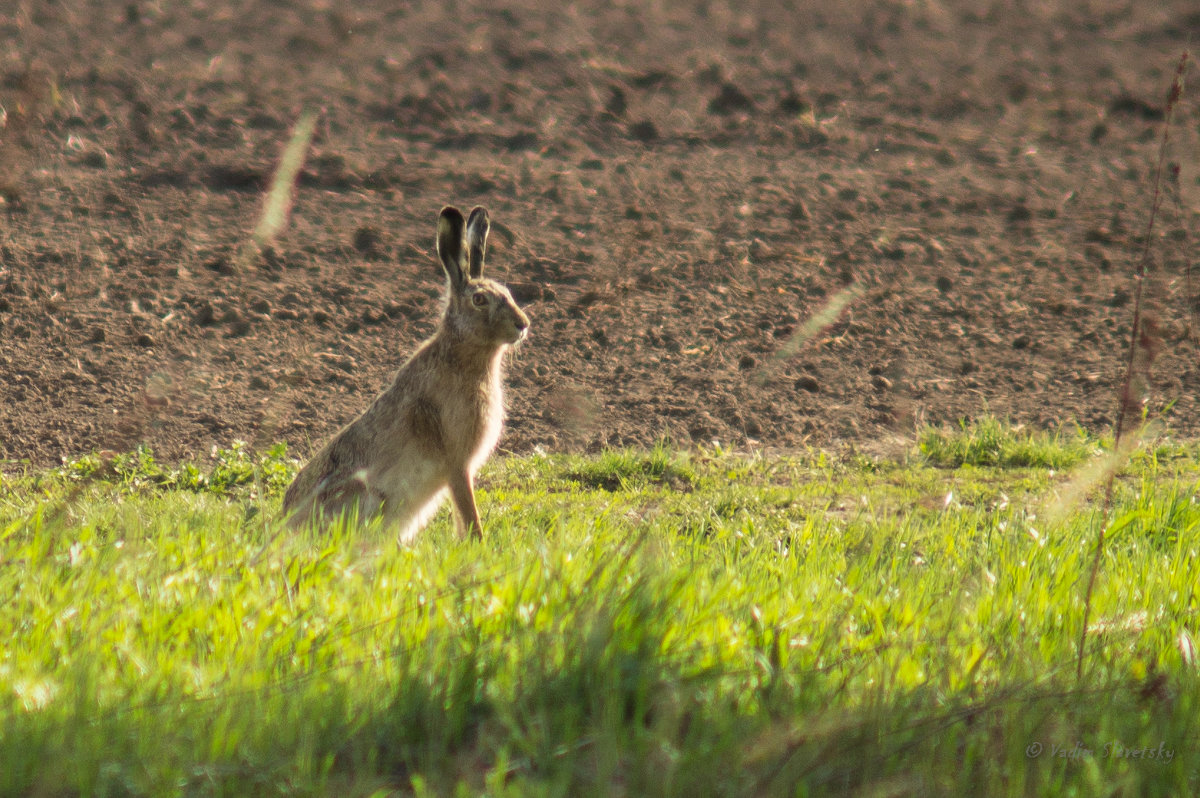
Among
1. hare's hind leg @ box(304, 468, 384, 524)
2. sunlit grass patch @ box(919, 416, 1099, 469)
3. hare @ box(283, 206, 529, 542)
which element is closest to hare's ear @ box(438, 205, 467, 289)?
hare @ box(283, 206, 529, 542)

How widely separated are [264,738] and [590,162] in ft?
28.3

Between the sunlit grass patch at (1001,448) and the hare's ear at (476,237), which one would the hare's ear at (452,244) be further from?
the sunlit grass patch at (1001,448)

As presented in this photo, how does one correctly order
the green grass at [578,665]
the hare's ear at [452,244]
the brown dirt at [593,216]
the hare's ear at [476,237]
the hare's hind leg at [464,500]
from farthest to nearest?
the brown dirt at [593,216], the hare's ear at [476,237], the hare's ear at [452,244], the hare's hind leg at [464,500], the green grass at [578,665]

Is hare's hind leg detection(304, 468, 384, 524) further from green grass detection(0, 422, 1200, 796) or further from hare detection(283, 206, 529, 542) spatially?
green grass detection(0, 422, 1200, 796)

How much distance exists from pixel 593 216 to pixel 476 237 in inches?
171

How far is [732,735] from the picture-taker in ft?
8.24

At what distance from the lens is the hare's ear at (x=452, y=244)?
519 cm

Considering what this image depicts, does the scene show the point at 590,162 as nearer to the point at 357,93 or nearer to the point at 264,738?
the point at 357,93

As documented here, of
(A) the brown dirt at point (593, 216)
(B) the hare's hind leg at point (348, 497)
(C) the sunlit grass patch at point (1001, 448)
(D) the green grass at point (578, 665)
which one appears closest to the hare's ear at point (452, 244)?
(B) the hare's hind leg at point (348, 497)

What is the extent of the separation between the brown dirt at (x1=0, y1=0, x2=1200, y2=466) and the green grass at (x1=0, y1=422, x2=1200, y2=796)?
2.84 meters

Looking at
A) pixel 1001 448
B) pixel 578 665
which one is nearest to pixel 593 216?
pixel 1001 448

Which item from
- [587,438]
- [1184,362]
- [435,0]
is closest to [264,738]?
[587,438]

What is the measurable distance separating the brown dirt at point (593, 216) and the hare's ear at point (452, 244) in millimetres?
1626

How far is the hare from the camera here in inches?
198
